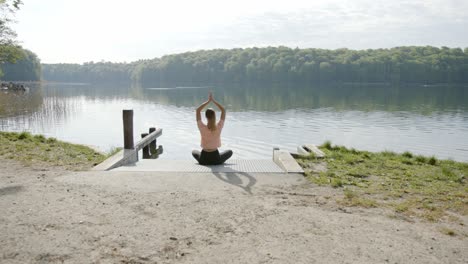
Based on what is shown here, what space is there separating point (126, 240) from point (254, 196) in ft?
7.53

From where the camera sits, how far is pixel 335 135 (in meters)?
22.3

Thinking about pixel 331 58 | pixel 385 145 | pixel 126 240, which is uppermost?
pixel 331 58

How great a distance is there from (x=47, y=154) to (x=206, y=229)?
265 inches

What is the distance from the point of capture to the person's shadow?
655cm

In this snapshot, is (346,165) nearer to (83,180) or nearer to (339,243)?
(339,243)

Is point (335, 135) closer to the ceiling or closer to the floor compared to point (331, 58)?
closer to the floor

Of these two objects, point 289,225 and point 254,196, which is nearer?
point 289,225

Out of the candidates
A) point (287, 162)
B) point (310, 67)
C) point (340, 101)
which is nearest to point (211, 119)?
point (287, 162)

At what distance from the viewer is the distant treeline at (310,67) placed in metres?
113

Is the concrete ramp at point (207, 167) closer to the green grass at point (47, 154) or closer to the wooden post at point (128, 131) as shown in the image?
the wooden post at point (128, 131)

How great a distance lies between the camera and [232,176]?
726 cm

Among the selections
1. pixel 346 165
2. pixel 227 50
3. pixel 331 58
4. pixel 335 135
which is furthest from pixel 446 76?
pixel 346 165

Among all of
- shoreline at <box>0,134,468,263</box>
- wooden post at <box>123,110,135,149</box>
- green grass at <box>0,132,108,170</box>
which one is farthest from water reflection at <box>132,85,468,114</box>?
shoreline at <box>0,134,468,263</box>

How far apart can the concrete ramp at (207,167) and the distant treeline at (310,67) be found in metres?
116
